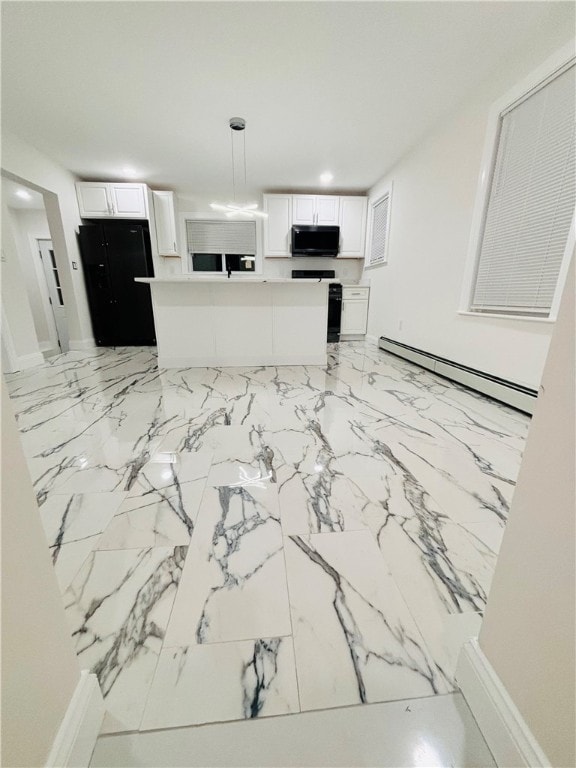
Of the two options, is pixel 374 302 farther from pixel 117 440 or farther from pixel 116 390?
pixel 117 440

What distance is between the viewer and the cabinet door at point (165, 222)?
4568mm

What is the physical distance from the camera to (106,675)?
668mm

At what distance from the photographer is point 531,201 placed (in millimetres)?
2008

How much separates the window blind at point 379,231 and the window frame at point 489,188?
1.78 meters

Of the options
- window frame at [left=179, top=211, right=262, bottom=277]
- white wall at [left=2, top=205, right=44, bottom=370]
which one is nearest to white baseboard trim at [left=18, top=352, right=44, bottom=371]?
white wall at [left=2, top=205, right=44, bottom=370]

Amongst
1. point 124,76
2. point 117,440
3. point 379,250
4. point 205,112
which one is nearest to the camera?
point 117,440

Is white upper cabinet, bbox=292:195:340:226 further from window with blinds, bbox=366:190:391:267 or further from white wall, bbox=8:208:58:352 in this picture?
white wall, bbox=8:208:58:352

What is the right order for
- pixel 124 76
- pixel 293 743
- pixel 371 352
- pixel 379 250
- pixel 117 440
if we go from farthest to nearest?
pixel 379 250, pixel 371 352, pixel 124 76, pixel 117 440, pixel 293 743

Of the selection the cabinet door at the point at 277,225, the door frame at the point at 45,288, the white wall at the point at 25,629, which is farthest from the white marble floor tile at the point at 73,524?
the door frame at the point at 45,288

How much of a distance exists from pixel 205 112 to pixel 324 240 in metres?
2.48

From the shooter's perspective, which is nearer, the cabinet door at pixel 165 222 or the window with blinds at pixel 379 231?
the window with blinds at pixel 379 231

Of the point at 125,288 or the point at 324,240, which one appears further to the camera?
the point at 324,240

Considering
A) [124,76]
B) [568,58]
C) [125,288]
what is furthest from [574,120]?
[125,288]

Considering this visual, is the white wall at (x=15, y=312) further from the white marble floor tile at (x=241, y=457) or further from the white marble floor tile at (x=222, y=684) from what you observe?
the white marble floor tile at (x=222, y=684)
